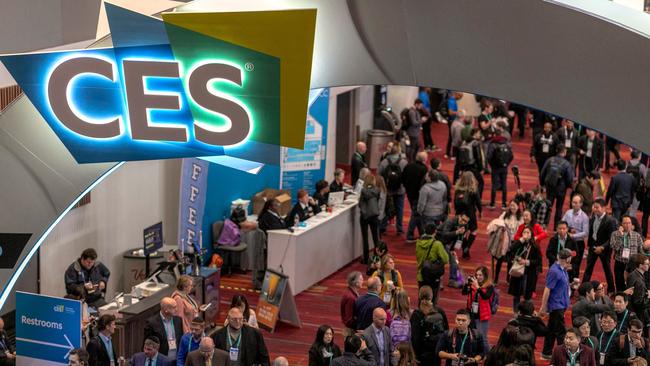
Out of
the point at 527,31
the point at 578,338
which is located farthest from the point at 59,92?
the point at 578,338

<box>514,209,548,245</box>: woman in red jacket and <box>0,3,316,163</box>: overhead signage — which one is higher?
<box>0,3,316,163</box>: overhead signage

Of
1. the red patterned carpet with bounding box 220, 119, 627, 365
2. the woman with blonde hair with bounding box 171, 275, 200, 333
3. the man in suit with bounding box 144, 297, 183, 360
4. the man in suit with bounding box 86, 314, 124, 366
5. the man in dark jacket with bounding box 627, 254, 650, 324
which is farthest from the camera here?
the red patterned carpet with bounding box 220, 119, 627, 365

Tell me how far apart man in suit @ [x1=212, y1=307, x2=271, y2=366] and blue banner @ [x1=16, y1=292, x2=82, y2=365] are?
129cm

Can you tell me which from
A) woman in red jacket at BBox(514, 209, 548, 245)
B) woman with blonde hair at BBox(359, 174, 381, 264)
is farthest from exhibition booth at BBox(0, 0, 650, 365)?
woman with blonde hair at BBox(359, 174, 381, 264)

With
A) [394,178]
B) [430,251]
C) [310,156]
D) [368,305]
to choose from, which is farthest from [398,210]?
[368,305]

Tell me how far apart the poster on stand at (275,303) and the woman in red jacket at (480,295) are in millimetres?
2564

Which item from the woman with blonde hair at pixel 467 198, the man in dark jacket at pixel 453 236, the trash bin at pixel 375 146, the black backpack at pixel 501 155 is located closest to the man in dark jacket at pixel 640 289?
the man in dark jacket at pixel 453 236

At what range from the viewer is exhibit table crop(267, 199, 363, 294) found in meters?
14.7

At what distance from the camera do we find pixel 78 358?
9.47 metres

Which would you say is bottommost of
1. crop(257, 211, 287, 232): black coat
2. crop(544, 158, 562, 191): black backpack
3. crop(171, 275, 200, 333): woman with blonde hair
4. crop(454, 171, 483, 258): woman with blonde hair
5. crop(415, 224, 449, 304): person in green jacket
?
crop(171, 275, 200, 333): woman with blonde hair

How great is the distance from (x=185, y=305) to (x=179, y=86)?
4.04 metres

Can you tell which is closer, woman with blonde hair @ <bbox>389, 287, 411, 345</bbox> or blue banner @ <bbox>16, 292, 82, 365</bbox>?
blue banner @ <bbox>16, 292, 82, 365</bbox>

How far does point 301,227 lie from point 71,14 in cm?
424

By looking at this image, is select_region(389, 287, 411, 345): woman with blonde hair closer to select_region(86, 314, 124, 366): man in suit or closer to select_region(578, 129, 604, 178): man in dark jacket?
select_region(86, 314, 124, 366): man in suit
